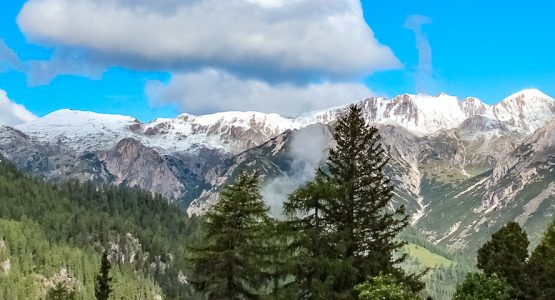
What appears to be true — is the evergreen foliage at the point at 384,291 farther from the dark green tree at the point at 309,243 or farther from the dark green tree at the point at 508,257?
the dark green tree at the point at 508,257

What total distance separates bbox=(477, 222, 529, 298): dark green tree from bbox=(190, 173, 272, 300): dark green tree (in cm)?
2199

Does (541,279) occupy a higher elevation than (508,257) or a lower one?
lower

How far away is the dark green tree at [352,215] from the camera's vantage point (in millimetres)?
36344

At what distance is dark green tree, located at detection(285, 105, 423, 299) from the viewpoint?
36.3 m

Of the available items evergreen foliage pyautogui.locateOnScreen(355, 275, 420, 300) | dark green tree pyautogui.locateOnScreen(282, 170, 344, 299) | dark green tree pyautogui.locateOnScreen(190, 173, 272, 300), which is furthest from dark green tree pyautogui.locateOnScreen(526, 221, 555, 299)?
dark green tree pyautogui.locateOnScreen(190, 173, 272, 300)

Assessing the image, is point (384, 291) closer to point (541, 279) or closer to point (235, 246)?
point (235, 246)

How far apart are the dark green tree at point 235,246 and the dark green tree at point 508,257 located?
72.2 feet

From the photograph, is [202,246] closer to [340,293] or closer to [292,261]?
[292,261]

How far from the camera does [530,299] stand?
154ft

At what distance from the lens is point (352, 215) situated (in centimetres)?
3788

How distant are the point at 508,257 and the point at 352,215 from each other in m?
24.8


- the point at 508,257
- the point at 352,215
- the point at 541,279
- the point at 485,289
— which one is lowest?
the point at 485,289

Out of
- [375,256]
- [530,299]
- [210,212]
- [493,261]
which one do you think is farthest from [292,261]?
[493,261]

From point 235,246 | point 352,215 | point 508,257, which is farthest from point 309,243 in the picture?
point 508,257
